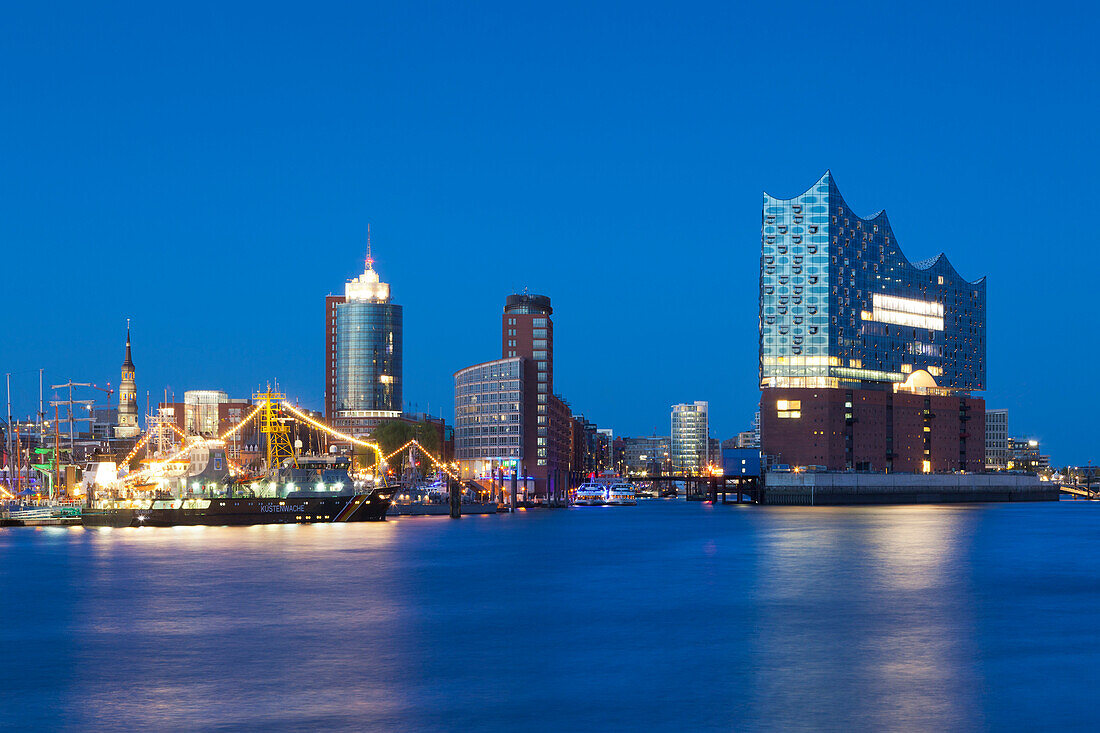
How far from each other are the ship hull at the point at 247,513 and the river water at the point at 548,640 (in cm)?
3856

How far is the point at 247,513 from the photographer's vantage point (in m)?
117

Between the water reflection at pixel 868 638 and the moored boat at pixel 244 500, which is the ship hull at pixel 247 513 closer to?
the moored boat at pixel 244 500

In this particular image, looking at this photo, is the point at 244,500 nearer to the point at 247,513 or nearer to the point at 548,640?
the point at 247,513

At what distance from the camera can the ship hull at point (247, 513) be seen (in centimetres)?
11719

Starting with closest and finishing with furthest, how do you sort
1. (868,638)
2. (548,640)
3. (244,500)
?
1. (548,640)
2. (868,638)
3. (244,500)

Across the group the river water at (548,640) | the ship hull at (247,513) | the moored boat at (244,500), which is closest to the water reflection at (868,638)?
the river water at (548,640)

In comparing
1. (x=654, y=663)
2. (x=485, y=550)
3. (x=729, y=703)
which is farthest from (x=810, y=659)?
(x=485, y=550)

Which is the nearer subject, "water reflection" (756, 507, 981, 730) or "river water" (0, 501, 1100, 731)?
"river water" (0, 501, 1100, 731)

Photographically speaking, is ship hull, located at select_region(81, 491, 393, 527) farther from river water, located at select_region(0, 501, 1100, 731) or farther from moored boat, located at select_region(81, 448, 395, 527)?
river water, located at select_region(0, 501, 1100, 731)

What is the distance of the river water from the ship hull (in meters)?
38.6

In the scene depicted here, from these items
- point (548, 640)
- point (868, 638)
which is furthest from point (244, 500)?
point (868, 638)

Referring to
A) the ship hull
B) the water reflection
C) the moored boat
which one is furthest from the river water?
the moored boat

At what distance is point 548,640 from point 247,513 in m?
85.0

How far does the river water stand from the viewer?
26.6 m
